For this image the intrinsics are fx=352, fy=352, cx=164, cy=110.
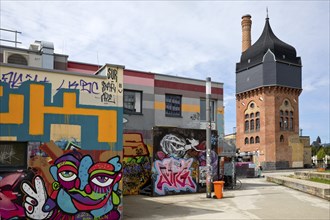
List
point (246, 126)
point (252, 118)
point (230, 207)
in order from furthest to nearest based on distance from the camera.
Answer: point (246, 126) < point (252, 118) < point (230, 207)

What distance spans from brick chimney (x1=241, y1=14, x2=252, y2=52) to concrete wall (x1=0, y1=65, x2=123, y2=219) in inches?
2474

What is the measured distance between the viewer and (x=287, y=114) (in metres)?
64.6

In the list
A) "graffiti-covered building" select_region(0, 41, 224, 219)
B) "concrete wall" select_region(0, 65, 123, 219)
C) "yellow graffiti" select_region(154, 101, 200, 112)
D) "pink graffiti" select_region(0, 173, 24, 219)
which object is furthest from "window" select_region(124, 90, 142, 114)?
"pink graffiti" select_region(0, 173, 24, 219)

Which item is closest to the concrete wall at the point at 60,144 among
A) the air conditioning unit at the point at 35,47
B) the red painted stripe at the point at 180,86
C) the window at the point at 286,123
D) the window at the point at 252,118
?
the air conditioning unit at the point at 35,47

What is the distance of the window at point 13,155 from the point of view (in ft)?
33.8

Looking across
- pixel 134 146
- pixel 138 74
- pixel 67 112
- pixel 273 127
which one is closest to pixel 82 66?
pixel 138 74

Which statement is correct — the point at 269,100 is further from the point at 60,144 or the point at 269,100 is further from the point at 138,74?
Result: the point at 60,144

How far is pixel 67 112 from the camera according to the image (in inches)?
450

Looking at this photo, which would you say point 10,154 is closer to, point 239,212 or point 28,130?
point 28,130

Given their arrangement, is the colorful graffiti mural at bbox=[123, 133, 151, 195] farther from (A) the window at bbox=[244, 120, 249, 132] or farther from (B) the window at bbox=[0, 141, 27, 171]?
(A) the window at bbox=[244, 120, 249, 132]

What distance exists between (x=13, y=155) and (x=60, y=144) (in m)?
1.40

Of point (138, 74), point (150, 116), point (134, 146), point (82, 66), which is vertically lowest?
point (134, 146)

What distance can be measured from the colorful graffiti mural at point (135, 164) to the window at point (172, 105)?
2768mm

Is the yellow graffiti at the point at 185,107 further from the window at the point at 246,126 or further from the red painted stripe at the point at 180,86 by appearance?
the window at the point at 246,126
